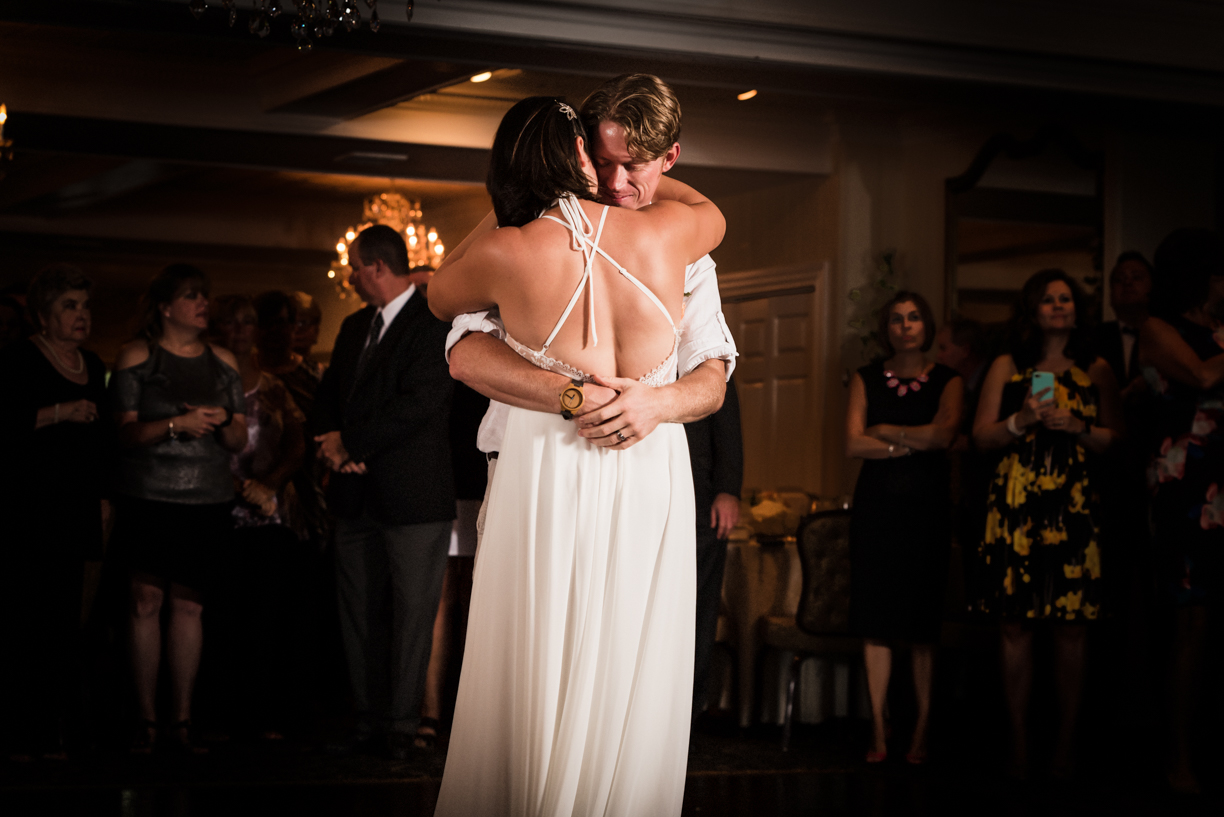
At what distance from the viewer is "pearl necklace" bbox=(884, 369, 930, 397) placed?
162 inches

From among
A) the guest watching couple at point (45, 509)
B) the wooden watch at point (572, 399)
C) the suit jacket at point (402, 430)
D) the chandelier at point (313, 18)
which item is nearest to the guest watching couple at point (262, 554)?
the guest watching couple at point (45, 509)

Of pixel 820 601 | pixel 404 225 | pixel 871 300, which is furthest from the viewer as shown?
pixel 404 225

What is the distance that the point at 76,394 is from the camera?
12.8 ft

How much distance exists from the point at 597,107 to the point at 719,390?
56 centimetres

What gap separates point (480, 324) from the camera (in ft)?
6.67

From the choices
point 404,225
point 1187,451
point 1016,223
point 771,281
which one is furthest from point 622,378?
point 404,225

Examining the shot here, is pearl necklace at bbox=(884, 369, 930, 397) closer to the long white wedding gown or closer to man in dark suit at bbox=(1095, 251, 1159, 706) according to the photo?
man in dark suit at bbox=(1095, 251, 1159, 706)

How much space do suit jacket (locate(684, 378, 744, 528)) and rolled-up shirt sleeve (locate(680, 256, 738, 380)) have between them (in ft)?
5.28

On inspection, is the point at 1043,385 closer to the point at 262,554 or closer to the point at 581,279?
the point at 581,279

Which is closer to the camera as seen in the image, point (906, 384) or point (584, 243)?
point (584, 243)

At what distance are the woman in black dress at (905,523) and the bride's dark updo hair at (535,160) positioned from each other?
2.40m

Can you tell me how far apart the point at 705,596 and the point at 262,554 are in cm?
184

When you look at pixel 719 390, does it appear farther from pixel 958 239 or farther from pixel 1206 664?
pixel 958 239

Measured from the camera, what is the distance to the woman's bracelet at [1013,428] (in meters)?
3.73
